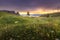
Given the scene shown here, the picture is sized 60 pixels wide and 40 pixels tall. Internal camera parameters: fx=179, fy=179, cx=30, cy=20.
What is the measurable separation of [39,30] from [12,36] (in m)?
3.65

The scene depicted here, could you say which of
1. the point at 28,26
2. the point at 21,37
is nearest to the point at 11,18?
the point at 28,26

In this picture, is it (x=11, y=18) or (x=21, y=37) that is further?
(x=11, y=18)

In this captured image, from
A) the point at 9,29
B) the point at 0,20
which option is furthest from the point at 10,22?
the point at 9,29

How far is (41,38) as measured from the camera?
22.3m

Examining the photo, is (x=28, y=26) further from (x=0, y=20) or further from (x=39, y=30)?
(x=0, y=20)

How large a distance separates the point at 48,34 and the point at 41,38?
1.36 metres

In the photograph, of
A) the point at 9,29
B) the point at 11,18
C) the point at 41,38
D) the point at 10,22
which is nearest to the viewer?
the point at 41,38

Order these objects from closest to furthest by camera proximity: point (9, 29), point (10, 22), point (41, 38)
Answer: point (41, 38) → point (9, 29) → point (10, 22)

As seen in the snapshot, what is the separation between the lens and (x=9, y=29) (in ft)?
78.5

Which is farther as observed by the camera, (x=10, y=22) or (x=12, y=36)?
(x=10, y=22)

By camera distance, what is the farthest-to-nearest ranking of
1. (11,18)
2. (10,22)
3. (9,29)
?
1. (11,18)
2. (10,22)
3. (9,29)

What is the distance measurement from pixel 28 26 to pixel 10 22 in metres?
5.70

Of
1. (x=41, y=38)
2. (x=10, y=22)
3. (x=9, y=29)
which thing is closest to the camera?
(x=41, y=38)

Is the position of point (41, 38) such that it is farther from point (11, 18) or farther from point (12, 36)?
point (11, 18)
